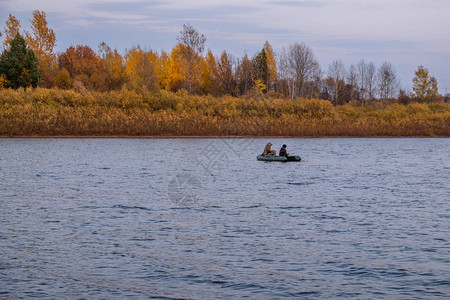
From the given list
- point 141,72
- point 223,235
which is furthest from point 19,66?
point 223,235

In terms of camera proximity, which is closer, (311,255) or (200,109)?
(311,255)

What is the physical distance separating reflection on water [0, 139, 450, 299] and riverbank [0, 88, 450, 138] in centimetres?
3870

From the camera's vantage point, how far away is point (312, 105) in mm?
83312

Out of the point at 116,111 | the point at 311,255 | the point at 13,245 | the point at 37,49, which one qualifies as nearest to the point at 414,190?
the point at 311,255

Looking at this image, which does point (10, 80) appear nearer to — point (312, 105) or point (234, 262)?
point (312, 105)

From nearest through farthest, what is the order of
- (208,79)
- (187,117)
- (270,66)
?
(187,117) < (208,79) < (270,66)

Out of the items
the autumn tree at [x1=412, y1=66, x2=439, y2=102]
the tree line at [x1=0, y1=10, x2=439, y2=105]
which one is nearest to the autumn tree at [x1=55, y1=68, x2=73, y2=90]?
the tree line at [x1=0, y1=10, x2=439, y2=105]

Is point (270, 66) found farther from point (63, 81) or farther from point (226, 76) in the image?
point (63, 81)

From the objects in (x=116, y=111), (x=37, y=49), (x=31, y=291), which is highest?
(x=37, y=49)

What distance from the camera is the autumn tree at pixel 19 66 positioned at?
86.5m

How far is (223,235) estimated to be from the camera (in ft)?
59.4

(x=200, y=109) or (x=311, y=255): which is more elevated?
(x=200, y=109)

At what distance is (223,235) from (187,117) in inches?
2336

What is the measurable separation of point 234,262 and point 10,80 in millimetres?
80855
